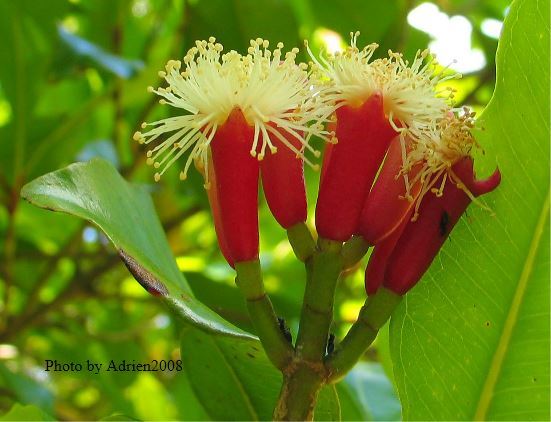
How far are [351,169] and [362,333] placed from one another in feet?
0.66

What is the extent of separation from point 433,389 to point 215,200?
1.22 ft

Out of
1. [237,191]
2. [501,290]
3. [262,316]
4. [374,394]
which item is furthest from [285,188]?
[374,394]

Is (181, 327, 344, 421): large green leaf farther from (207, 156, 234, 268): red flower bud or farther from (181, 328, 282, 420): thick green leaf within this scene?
(207, 156, 234, 268): red flower bud

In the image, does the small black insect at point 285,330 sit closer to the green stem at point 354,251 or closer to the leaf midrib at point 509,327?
the green stem at point 354,251

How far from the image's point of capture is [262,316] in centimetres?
93

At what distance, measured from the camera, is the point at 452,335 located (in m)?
0.99

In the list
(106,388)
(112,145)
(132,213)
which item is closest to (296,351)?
(132,213)

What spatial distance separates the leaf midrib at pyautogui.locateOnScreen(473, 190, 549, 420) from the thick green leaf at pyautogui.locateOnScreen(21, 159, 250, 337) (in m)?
0.32

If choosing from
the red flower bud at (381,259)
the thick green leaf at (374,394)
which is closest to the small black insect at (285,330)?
the red flower bud at (381,259)

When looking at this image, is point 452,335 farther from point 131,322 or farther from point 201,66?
point 131,322

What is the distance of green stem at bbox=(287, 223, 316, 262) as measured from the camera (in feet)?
3.21

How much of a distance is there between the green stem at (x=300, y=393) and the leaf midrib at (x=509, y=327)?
23cm

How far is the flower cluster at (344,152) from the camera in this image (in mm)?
958

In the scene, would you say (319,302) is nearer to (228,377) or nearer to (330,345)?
(330,345)
